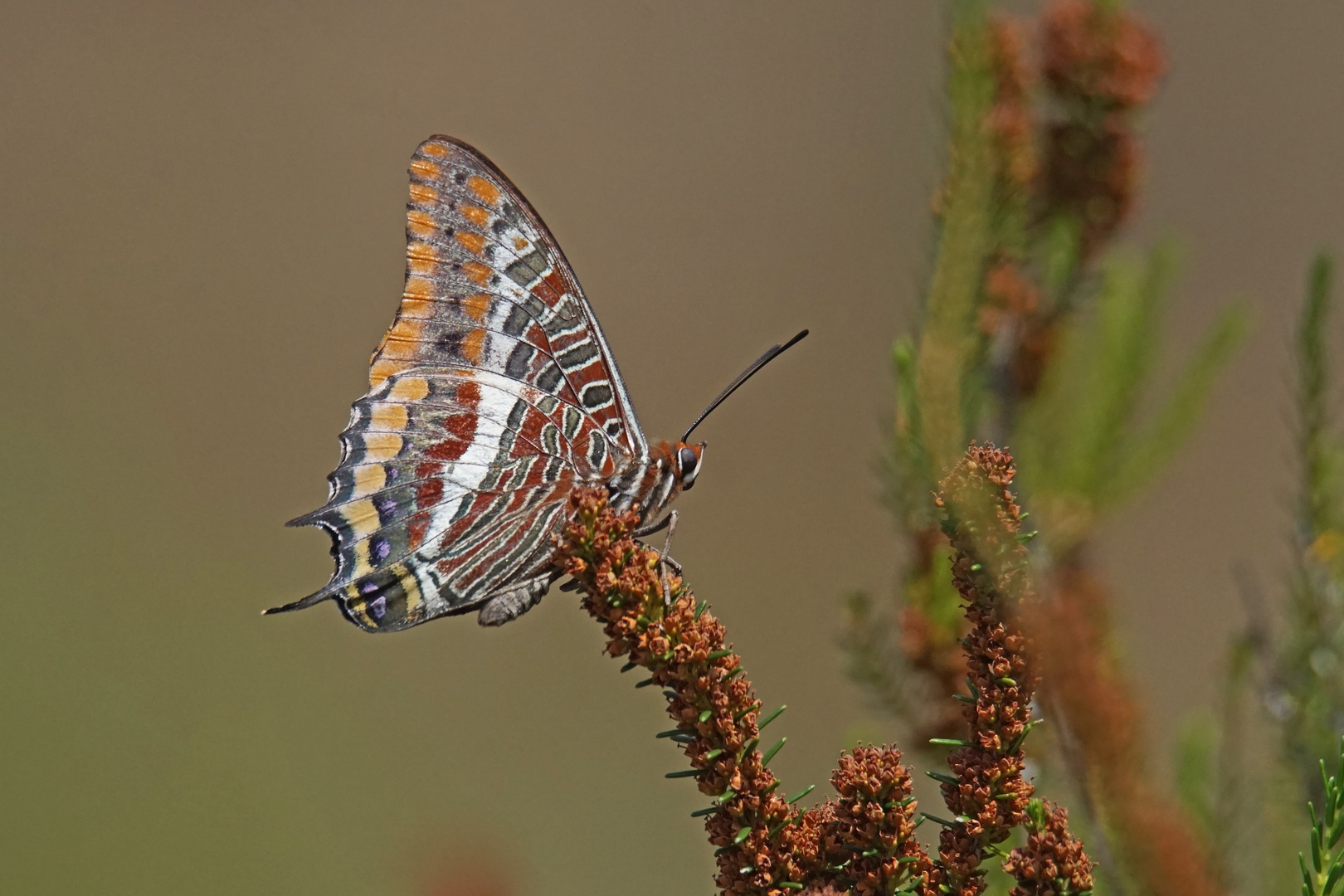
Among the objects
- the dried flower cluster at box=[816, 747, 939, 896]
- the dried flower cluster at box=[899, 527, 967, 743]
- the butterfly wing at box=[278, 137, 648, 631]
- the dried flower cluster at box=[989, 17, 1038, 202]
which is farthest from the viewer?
the butterfly wing at box=[278, 137, 648, 631]

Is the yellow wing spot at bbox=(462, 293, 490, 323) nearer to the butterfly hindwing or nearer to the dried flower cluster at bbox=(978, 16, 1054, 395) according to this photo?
the butterfly hindwing

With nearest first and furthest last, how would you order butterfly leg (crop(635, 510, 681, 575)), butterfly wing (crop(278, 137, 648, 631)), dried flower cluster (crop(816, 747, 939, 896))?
dried flower cluster (crop(816, 747, 939, 896)) < butterfly leg (crop(635, 510, 681, 575)) < butterfly wing (crop(278, 137, 648, 631))

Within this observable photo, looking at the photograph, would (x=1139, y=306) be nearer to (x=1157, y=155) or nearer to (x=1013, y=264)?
(x=1013, y=264)

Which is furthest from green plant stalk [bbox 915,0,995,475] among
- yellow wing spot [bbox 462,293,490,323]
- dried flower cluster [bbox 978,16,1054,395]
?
yellow wing spot [bbox 462,293,490,323]

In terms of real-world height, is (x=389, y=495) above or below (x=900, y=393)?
above

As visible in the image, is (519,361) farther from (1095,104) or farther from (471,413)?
(1095,104)

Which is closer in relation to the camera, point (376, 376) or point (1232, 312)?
point (1232, 312)

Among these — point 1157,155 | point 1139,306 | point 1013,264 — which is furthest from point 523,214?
point 1157,155

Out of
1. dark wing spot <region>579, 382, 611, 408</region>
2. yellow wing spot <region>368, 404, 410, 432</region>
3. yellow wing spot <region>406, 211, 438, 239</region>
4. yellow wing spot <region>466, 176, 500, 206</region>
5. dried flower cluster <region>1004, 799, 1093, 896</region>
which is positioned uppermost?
yellow wing spot <region>466, 176, 500, 206</region>
